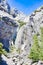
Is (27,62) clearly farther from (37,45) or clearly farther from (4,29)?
(4,29)

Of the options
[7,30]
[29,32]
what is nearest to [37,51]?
[29,32]

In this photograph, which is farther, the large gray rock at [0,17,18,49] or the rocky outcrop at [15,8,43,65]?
the large gray rock at [0,17,18,49]

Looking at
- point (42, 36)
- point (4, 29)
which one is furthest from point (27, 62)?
point (4, 29)

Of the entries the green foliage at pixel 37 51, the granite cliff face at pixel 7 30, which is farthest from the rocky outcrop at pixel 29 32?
the green foliage at pixel 37 51

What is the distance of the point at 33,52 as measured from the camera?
6569cm

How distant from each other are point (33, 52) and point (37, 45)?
4425mm

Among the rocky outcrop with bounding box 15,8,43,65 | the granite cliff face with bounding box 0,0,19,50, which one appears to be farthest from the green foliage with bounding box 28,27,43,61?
the granite cliff face with bounding box 0,0,19,50

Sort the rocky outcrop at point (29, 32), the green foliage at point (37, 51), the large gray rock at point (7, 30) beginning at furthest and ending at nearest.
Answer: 1. the large gray rock at point (7, 30)
2. the rocky outcrop at point (29, 32)
3. the green foliage at point (37, 51)

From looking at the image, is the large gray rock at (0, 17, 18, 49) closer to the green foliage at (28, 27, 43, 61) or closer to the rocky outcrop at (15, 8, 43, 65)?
the rocky outcrop at (15, 8, 43, 65)

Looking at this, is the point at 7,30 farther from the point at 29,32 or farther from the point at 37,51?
the point at 37,51

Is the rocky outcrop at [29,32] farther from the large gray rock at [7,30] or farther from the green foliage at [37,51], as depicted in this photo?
the green foliage at [37,51]

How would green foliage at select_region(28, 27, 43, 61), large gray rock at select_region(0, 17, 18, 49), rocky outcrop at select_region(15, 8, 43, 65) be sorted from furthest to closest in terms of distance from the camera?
large gray rock at select_region(0, 17, 18, 49), rocky outcrop at select_region(15, 8, 43, 65), green foliage at select_region(28, 27, 43, 61)

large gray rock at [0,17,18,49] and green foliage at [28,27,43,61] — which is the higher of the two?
large gray rock at [0,17,18,49]

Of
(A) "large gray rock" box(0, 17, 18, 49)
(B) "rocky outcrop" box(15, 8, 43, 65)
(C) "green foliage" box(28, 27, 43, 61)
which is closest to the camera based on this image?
(C) "green foliage" box(28, 27, 43, 61)
